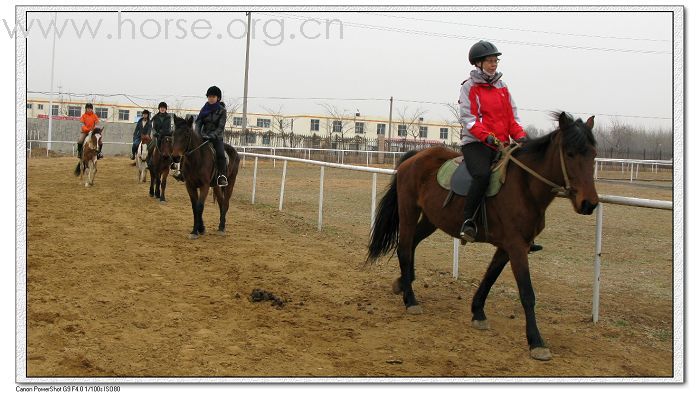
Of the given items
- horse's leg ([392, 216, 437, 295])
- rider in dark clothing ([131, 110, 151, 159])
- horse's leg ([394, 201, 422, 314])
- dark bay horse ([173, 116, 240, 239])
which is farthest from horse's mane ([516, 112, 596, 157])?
rider in dark clothing ([131, 110, 151, 159])

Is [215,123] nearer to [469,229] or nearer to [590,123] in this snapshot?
[469,229]

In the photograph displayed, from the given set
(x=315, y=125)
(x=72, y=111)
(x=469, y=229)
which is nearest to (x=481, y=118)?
(x=469, y=229)

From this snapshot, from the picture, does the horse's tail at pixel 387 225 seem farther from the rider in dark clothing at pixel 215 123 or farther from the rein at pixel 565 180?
the rider in dark clothing at pixel 215 123

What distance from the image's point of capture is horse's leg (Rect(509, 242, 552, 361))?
4883 millimetres

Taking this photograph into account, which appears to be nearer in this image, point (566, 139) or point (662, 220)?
point (566, 139)

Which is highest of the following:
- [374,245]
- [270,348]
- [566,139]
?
[566,139]

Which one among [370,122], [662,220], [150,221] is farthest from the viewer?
[370,122]

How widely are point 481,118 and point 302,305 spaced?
2.56m

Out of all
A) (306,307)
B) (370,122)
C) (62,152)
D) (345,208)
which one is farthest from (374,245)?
(370,122)

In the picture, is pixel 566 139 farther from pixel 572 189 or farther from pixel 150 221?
pixel 150 221

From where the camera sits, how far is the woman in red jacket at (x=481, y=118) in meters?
5.52

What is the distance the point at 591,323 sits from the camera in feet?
19.6

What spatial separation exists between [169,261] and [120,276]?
109 centimetres

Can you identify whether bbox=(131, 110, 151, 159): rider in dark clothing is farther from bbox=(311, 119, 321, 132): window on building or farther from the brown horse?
bbox=(311, 119, 321, 132): window on building
